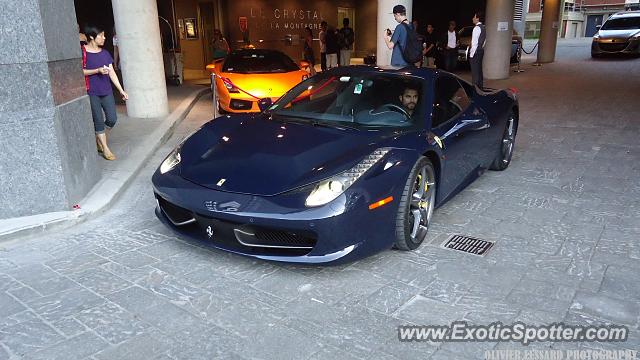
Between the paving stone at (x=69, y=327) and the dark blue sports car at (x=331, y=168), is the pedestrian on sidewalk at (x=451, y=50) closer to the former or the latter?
the dark blue sports car at (x=331, y=168)

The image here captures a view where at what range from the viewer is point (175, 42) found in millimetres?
14453

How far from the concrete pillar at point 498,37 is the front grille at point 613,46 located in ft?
26.4

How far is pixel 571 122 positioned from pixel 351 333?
7.29 metres

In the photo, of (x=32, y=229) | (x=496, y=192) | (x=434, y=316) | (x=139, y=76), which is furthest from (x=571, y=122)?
(x=32, y=229)

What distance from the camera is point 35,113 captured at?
13.1ft

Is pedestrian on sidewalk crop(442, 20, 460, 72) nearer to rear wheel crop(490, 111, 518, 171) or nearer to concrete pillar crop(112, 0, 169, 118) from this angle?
concrete pillar crop(112, 0, 169, 118)

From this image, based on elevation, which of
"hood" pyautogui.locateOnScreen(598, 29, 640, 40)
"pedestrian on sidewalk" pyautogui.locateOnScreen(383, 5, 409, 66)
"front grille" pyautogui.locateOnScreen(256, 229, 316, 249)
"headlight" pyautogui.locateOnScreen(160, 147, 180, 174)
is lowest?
"front grille" pyautogui.locateOnScreen(256, 229, 316, 249)

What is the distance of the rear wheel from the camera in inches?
221

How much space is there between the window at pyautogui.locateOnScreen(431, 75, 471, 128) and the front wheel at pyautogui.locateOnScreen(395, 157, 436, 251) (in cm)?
48

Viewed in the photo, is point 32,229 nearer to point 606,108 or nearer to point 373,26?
point 606,108

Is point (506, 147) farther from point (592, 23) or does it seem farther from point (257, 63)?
point (592, 23)

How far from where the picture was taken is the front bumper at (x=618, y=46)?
19836mm

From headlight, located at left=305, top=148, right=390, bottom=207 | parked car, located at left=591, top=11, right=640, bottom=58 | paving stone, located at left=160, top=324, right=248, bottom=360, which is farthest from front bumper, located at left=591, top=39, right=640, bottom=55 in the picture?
paving stone, located at left=160, top=324, right=248, bottom=360

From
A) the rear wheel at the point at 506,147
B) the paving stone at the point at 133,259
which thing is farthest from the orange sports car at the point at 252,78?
the paving stone at the point at 133,259
